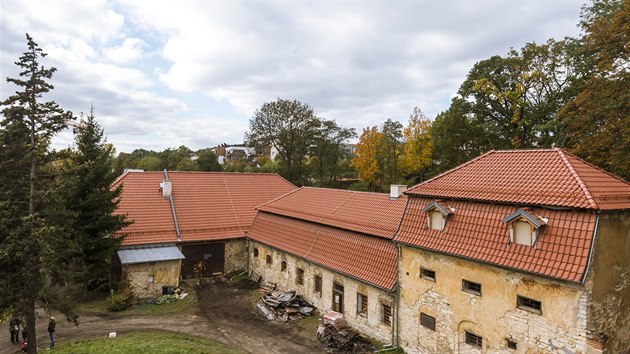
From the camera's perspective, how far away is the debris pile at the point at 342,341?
1630cm

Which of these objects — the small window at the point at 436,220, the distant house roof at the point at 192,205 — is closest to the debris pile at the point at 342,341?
the small window at the point at 436,220

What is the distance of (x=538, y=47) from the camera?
30.7 meters

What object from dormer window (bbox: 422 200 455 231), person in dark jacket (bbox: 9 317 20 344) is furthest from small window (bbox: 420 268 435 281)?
person in dark jacket (bbox: 9 317 20 344)

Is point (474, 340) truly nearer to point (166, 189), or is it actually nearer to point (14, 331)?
point (14, 331)

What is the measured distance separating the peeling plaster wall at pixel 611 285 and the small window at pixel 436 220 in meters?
5.07

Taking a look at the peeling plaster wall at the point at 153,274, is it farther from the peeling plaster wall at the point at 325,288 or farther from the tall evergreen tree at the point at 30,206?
the tall evergreen tree at the point at 30,206

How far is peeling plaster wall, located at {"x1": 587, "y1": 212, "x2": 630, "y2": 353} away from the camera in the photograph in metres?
10.7

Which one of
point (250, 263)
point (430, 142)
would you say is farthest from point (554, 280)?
point (430, 142)

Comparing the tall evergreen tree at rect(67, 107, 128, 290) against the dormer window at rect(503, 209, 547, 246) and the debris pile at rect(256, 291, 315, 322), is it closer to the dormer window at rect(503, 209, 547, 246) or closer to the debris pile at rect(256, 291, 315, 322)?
the debris pile at rect(256, 291, 315, 322)

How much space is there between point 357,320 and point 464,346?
570cm

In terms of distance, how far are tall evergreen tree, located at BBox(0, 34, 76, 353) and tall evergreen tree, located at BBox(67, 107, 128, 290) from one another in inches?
322

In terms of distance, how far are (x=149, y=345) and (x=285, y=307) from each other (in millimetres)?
7720

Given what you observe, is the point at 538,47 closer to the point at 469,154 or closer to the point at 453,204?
the point at 469,154

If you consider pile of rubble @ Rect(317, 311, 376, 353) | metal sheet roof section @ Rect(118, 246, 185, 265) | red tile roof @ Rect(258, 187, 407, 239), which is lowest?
pile of rubble @ Rect(317, 311, 376, 353)
